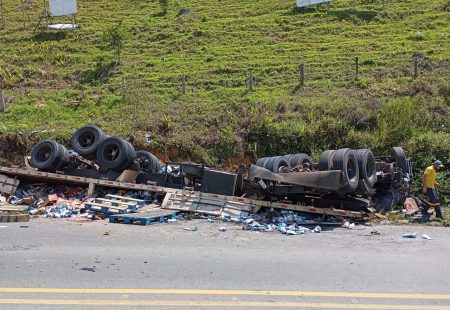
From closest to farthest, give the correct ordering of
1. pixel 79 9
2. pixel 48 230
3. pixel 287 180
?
pixel 48 230
pixel 287 180
pixel 79 9

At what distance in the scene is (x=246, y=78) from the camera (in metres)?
22.4

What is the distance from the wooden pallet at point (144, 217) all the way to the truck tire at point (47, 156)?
372 cm

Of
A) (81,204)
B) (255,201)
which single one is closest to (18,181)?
(81,204)

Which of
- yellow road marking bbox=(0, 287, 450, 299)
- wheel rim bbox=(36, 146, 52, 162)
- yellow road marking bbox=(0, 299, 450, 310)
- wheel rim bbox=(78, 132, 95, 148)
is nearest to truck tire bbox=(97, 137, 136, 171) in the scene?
wheel rim bbox=(78, 132, 95, 148)

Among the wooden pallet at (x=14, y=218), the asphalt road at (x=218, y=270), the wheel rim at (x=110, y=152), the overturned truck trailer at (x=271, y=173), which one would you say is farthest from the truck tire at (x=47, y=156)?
the asphalt road at (x=218, y=270)

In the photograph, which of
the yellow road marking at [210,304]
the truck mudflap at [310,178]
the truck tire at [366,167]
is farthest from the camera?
the truck tire at [366,167]

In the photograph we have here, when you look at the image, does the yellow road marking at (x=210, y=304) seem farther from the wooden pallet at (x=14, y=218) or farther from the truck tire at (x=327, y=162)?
the truck tire at (x=327, y=162)

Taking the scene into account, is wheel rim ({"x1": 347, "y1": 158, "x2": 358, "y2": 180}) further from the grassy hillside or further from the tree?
the tree

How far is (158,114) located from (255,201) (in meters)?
8.33

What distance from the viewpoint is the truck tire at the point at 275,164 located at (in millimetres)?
12270

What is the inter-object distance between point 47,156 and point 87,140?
4.02 feet

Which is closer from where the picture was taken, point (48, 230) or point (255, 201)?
point (48, 230)

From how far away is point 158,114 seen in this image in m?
19.1

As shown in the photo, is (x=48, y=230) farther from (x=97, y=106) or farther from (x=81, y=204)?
(x=97, y=106)
